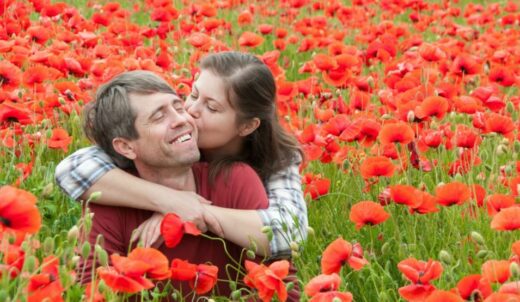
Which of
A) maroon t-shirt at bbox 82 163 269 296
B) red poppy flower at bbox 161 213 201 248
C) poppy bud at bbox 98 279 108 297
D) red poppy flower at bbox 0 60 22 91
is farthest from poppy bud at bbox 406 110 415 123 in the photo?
poppy bud at bbox 98 279 108 297

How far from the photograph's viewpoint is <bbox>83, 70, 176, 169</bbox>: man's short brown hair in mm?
2863

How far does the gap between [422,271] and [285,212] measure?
2.61ft

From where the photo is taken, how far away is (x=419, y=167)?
338 centimetres

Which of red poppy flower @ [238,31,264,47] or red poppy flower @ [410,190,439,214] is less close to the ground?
red poppy flower @ [410,190,439,214]

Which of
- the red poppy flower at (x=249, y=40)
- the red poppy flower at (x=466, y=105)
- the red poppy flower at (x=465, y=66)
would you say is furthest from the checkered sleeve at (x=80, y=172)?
the red poppy flower at (x=249, y=40)

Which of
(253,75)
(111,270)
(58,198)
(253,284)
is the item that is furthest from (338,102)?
(111,270)

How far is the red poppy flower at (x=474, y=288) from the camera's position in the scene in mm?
2158

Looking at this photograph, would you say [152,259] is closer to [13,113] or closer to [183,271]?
[183,271]

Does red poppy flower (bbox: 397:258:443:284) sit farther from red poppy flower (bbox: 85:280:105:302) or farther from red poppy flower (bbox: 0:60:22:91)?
red poppy flower (bbox: 0:60:22:91)

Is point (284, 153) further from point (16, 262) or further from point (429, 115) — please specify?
point (16, 262)

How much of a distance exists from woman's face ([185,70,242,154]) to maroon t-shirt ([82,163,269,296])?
97mm

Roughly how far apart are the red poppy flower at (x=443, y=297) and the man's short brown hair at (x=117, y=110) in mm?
1152

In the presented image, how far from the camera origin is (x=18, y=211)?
198cm

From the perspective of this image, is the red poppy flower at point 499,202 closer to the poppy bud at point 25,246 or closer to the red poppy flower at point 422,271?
the red poppy flower at point 422,271
